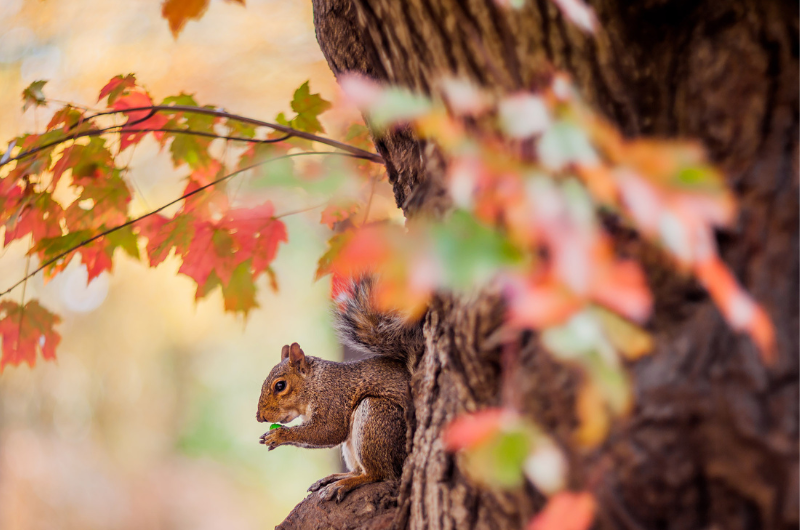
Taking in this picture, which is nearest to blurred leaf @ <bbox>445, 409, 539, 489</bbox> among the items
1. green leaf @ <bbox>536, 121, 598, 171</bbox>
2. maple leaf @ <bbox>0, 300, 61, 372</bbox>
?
green leaf @ <bbox>536, 121, 598, 171</bbox>

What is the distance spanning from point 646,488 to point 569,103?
19.4 inches

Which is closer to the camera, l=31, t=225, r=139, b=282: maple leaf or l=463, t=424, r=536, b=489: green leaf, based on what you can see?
l=463, t=424, r=536, b=489: green leaf

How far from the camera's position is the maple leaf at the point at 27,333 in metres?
1.52

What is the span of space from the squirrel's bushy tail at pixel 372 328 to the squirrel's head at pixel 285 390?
0.25 m

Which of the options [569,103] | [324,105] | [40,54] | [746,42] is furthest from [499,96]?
[40,54]

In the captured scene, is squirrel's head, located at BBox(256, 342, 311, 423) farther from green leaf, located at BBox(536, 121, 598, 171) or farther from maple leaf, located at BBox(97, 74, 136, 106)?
green leaf, located at BBox(536, 121, 598, 171)

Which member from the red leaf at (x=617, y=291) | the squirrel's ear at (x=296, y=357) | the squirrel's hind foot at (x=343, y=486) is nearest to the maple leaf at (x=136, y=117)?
the squirrel's ear at (x=296, y=357)

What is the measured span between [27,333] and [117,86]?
700 millimetres

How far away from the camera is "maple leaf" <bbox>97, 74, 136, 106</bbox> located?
1.48 m

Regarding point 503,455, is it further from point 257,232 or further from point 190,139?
point 190,139

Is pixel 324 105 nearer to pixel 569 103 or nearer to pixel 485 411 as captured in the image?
pixel 485 411

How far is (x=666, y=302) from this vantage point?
762mm

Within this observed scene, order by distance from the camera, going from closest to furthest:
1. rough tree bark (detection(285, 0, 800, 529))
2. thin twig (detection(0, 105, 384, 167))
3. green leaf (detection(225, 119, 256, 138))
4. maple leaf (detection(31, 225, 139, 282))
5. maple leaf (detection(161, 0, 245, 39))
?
1. rough tree bark (detection(285, 0, 800, 529))
2. maple leaf (detection(161, 0, 245, 39))
3. thin twig (detection(0, 105, 384, 167))
4. maple leaf (detection(31, 225, 139, 282))
5. green leaf (detection(225, 119, 256, 138))

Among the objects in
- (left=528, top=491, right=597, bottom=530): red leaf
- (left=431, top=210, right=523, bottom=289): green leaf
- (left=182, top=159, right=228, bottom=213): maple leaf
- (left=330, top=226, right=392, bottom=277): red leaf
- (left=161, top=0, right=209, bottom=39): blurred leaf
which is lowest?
(left=528, top=491, right=597, bottom=530): red leaf
